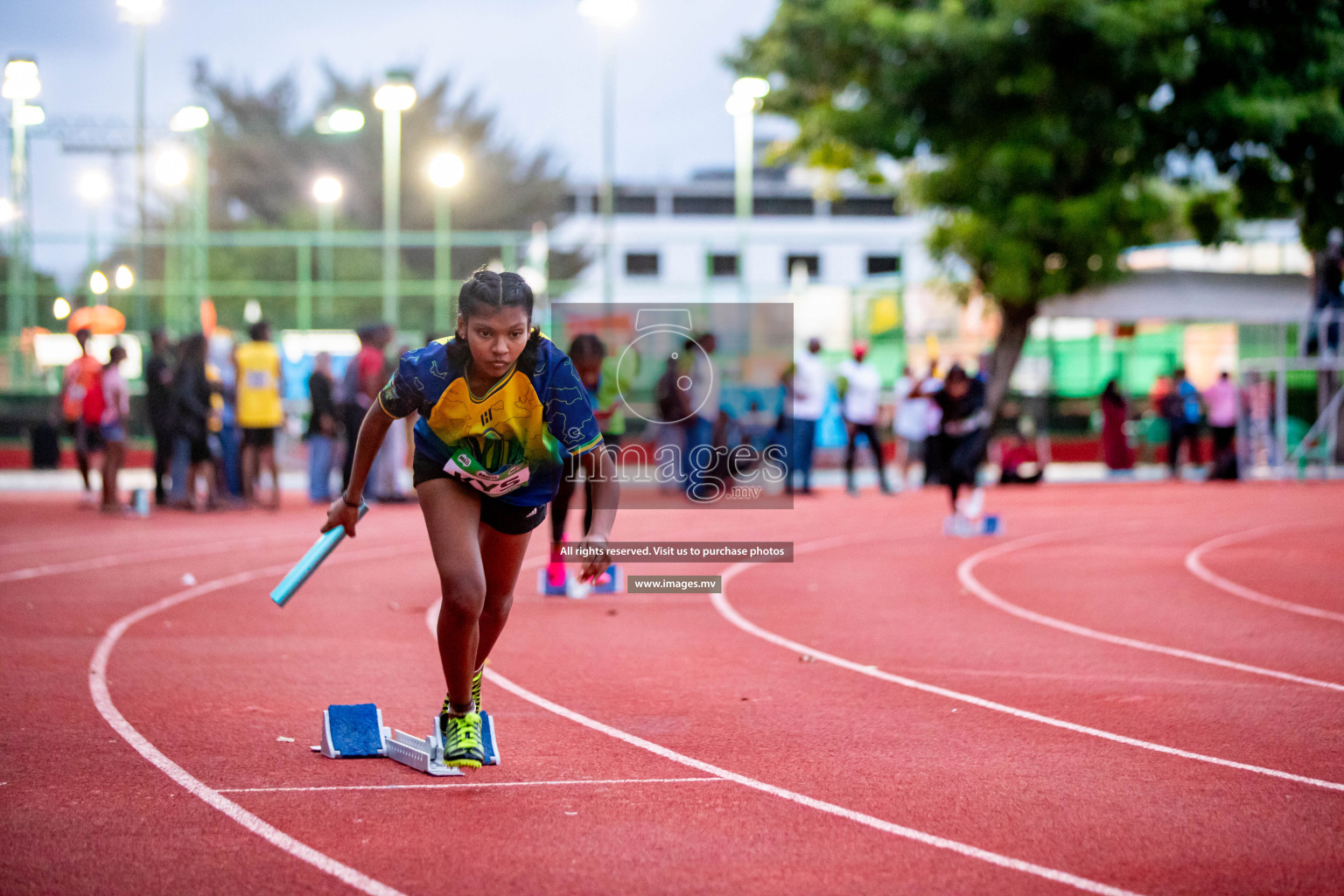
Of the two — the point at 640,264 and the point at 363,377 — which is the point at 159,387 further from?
the point at 640,264

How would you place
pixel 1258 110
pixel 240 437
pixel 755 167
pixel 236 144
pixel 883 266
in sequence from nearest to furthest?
1. pixel 240 437
2. pixel 1258 110
3. pixel 236 144
4. pixel 883 266
5. pixel 755 167

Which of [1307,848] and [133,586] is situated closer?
[1307,848]

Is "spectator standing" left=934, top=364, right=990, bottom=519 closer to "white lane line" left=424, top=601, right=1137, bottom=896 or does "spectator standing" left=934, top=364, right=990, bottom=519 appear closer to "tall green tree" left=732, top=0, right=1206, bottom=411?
"white lane line" left=424, top=601, right=1137, bottom=896

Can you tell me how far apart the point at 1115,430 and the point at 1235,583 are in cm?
1336

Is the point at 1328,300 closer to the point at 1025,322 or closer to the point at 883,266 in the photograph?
the point at 1025,322

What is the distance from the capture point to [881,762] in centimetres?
544

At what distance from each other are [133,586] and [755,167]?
6787cm

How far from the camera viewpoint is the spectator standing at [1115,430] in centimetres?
2377

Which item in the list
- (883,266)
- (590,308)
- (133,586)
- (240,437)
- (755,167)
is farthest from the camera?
(755,167)

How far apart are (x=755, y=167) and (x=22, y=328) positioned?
52041mm

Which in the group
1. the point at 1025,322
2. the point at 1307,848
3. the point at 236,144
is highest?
the point at 236,144

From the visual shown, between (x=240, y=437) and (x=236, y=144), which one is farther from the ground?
(x=236, y=144)

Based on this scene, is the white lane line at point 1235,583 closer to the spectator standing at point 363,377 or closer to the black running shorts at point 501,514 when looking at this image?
the black running shorts at point 501,514

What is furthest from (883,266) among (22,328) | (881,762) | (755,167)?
(881,762)
